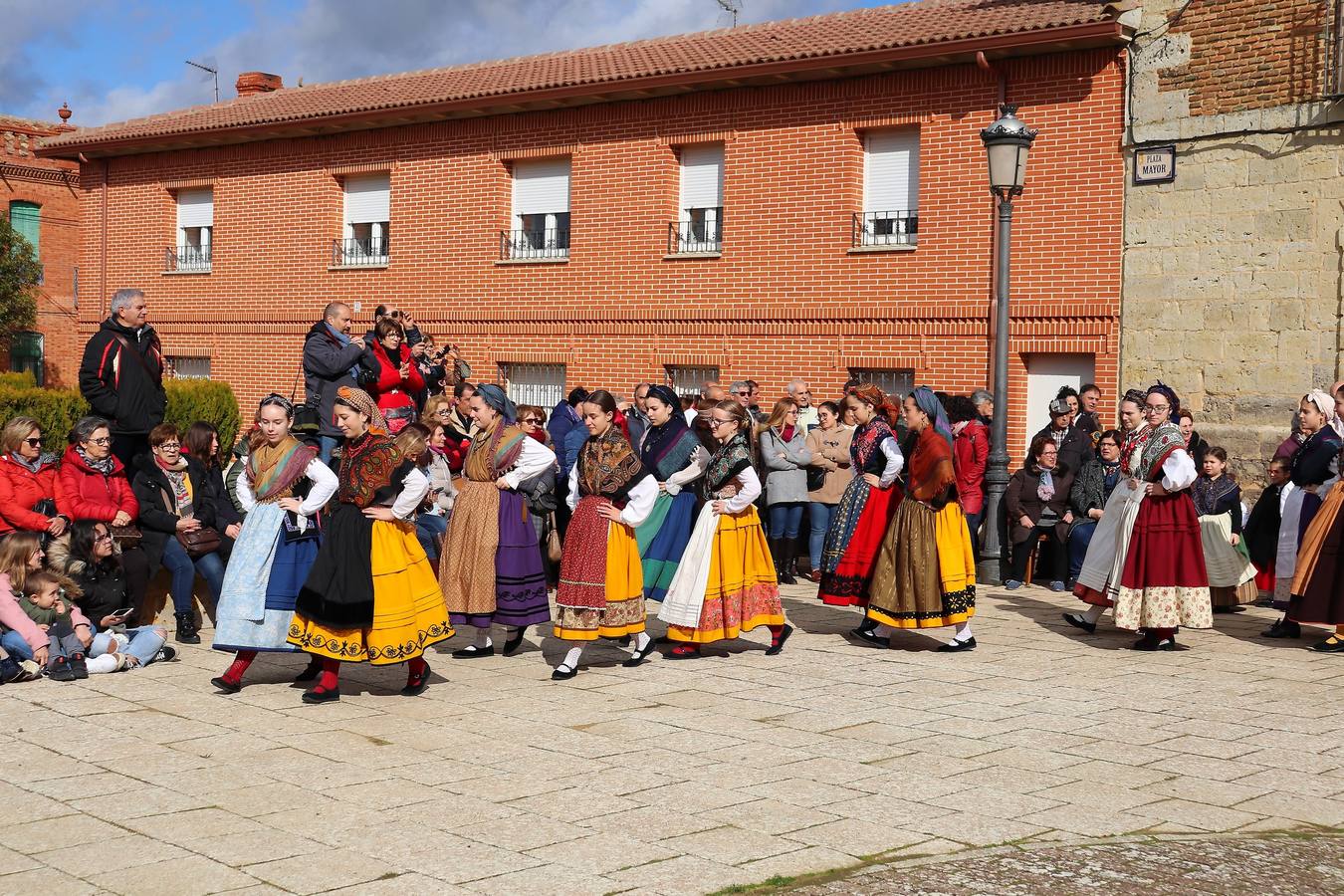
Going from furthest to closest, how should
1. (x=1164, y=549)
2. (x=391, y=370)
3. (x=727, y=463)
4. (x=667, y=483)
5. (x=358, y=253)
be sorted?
(x=358, y=253) → (x=391, y=370) → (x=1164, y=549) → (x=667, y=483) → (x=727, y=463)

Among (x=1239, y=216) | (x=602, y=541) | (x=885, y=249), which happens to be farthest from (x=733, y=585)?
(x=885, y=249)

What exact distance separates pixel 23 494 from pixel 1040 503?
8.71 m

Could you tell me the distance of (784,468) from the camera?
47.0ft

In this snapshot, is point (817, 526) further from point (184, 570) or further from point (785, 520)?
point (184, 570)

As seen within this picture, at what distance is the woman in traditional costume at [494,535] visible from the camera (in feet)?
32.1

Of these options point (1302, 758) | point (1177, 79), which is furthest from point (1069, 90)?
point (1302, 758)

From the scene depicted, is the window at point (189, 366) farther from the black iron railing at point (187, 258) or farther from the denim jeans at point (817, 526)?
the denim jeans at point (817, 526)

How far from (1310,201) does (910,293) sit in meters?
4.43

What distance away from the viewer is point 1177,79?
16.2m

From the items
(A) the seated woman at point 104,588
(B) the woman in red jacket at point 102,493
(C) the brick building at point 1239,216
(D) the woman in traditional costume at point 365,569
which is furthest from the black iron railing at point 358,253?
(D) the woman in traditional costume at point 365,569

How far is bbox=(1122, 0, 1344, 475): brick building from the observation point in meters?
15.4

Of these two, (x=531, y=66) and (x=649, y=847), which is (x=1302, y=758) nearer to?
(x=649, y=847)

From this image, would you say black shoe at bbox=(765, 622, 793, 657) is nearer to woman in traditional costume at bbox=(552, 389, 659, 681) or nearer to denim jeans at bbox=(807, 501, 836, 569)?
woman in traditional costume at bbox=(552, 389, 659, 681)

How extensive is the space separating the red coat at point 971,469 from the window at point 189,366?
1469 centimetres
